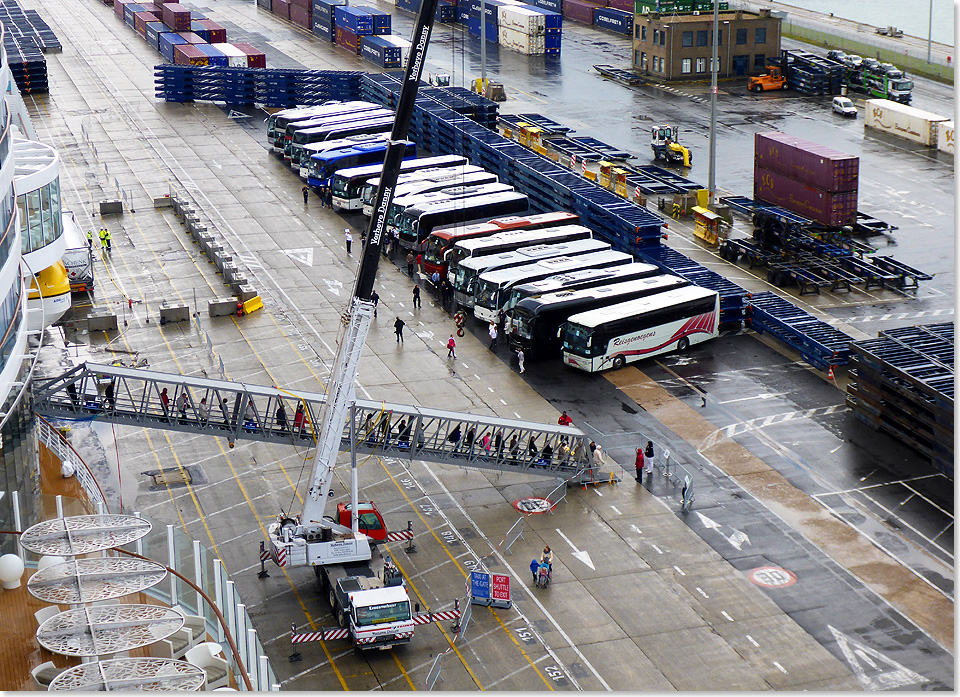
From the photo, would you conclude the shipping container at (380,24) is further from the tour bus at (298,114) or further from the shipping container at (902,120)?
the shipping container at (902,120)

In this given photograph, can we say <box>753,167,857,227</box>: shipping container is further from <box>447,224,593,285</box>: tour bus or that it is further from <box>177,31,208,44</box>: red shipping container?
<box>177,31,208,44</box>: red shipping container

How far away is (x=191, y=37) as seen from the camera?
504ft

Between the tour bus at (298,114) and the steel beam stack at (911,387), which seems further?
the tour bus at (298,114)

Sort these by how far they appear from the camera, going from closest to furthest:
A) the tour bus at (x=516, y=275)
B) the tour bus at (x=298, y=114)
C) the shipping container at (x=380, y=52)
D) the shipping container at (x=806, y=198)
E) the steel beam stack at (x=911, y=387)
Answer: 1. the steel beam stack at (x=911, y=387)
2. the tour bus at (x=516, y=275)
3. the shipping container at (x=806, y=198)
4. the tour bus at (x=298, y=114)
5. the shipping container at (x=380, y=52)

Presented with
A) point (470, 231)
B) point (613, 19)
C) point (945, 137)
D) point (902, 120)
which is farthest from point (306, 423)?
point (613, 19)

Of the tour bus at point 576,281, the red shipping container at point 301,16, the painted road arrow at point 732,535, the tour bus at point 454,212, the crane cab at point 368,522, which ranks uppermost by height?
the red shipping container at point 301,16

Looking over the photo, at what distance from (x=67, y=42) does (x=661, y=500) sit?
13501cm

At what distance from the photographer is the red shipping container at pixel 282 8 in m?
181

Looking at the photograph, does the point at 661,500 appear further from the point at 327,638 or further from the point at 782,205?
the point at 782,205

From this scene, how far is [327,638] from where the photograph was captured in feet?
155

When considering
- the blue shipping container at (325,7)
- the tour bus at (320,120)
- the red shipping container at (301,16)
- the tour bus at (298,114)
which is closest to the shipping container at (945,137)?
the tour bus at (320,120)

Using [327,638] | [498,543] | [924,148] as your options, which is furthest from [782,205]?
[327,638]

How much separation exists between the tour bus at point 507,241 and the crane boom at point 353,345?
29931mm

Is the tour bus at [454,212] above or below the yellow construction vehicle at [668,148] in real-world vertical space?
below
